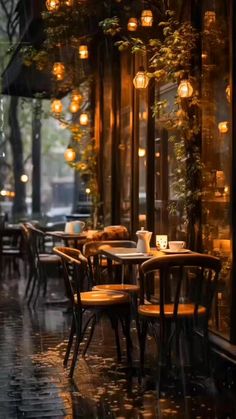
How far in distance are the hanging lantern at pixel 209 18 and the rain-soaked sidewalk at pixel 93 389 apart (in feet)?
9.24

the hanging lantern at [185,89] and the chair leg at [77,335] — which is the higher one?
the hanging lantern at [185,89]

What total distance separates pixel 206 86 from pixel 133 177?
8.56ft

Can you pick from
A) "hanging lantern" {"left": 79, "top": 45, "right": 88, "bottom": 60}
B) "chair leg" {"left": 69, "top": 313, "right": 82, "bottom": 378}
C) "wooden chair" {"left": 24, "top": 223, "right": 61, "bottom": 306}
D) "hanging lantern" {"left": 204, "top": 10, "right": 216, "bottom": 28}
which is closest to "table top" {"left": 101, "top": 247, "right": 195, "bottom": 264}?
"chair leg" {"left": 69, "top": 313, "right": 82, "bottom": 378}

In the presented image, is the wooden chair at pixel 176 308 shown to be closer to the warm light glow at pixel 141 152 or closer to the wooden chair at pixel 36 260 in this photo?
the warm light glow at pixel 141 152

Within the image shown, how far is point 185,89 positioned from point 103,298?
1.91m

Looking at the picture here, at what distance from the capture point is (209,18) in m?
5.86

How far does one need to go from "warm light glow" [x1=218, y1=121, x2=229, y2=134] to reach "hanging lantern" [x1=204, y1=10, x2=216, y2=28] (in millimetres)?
886

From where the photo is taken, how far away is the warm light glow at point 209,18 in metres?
5.76

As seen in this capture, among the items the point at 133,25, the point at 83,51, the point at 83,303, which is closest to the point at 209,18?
the point at 133,25

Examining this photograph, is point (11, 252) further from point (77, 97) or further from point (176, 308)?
point (176, 308)

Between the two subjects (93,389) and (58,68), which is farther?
(58,68)

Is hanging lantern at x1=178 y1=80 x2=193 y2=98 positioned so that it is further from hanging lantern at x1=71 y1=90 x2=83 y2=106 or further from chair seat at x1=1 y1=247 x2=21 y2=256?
chair seat at x1=1 y1=247 x2=21 y2=256

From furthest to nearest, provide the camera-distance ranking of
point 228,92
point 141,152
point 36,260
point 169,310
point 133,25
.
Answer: point 36,260, point 141,152, point 133,25, point 228,92, point 169,310

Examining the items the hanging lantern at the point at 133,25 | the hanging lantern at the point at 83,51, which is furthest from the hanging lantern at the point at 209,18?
the hanging lantern at the point at 83,51
